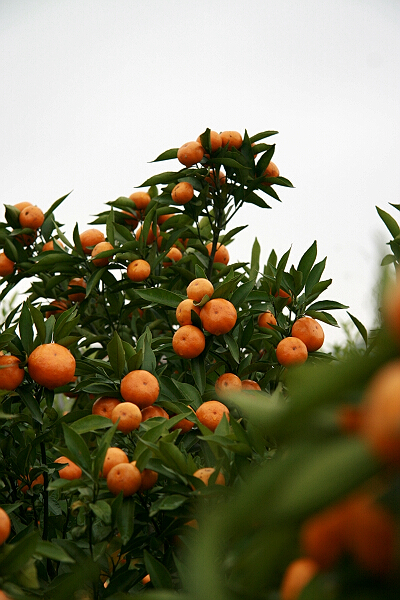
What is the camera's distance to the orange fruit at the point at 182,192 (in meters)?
1.37

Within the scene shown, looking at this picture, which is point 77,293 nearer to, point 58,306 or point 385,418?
point 58,306

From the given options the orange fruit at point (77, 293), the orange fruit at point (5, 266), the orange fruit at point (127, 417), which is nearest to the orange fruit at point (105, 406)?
the orange fruit at point (127, 417)

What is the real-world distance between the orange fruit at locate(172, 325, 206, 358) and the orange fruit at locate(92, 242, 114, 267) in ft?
1.39

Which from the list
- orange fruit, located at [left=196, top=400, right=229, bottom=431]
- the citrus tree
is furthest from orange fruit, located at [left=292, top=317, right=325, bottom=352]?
orange fruit, located at [left=196, top=400, right=229, bottom=431]

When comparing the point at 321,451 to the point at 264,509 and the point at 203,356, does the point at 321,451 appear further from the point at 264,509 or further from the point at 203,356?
the point at 203,356

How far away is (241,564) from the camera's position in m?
0.38

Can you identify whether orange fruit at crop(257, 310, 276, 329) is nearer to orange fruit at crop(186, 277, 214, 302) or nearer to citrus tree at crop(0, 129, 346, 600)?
citrus tree at crop(0, 129, 346, 600)

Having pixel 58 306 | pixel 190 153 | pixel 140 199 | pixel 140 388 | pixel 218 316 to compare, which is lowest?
pixel 58 306

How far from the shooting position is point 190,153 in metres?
1.34

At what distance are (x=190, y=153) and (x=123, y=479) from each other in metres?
0.88

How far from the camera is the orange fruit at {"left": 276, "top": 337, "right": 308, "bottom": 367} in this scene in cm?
105

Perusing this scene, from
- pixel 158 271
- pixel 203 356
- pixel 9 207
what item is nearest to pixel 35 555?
pixel 203 356

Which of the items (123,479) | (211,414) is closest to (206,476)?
(123,479)

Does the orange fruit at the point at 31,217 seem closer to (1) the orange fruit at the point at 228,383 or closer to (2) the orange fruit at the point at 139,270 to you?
(2) the orange fruit at the point at 139,270
